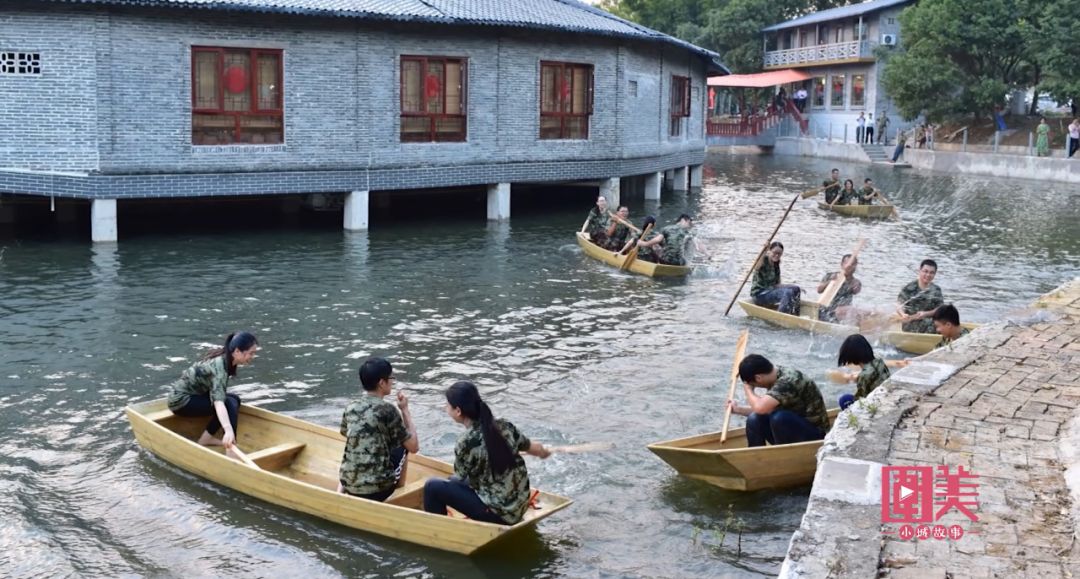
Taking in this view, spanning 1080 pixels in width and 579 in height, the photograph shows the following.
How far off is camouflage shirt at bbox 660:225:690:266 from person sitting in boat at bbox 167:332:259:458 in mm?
11373

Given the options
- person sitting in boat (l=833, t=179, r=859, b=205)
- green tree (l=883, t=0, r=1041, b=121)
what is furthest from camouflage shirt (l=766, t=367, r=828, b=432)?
green tree (l=883, t=0, r=1041, b=121)

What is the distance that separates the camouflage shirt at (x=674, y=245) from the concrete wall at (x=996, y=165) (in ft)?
87.3

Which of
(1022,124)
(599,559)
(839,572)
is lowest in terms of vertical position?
(599,559)

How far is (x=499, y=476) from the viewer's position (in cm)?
850

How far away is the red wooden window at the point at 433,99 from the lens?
2606cm

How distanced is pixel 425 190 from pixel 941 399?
74.5 feet

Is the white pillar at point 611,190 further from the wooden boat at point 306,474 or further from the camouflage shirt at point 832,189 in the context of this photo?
the wooden boat at point 306,474

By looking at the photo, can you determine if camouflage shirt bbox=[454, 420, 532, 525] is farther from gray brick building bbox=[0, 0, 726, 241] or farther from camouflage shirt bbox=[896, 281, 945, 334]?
gray brick building bbox=[0, 0, 726, 241]

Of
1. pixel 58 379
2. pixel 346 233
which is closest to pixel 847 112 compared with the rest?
pixel 346 233

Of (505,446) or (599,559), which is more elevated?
(505,446)

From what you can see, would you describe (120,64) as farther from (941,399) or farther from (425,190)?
(941,399)

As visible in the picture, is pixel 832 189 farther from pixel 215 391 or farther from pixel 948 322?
pixel 215 391

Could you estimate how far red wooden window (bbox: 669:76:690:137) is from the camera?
36125 mm

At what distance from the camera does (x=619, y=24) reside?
101ft
